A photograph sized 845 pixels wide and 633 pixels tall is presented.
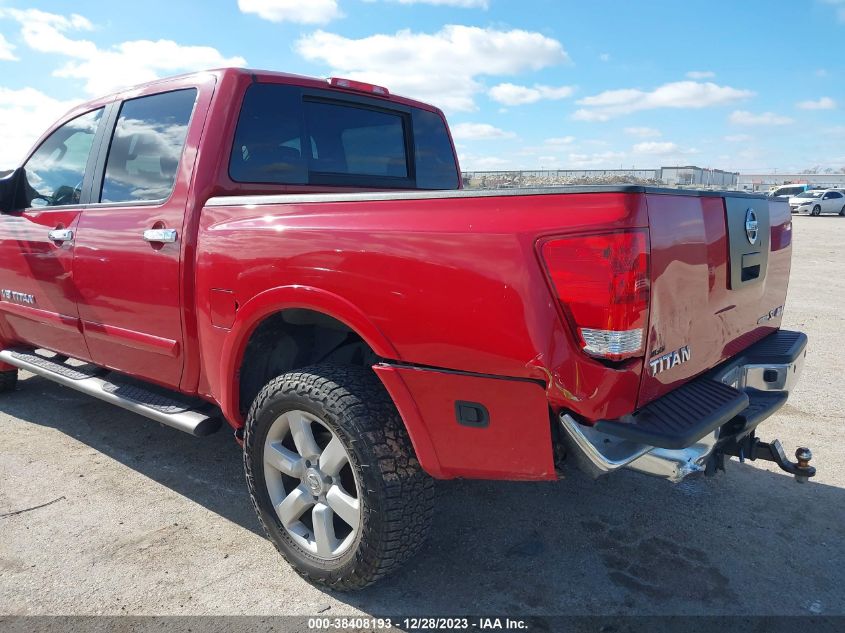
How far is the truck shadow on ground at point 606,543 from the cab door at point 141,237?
2.57 feet

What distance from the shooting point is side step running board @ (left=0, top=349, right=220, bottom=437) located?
2980 mm

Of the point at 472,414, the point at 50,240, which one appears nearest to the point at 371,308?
the point at 472,414

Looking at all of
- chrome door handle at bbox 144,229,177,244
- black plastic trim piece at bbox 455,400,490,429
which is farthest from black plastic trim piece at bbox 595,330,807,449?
chrome door handle at bbox 144,229,177,244

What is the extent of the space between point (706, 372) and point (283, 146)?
7.24 ft

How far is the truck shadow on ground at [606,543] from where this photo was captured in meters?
2.46

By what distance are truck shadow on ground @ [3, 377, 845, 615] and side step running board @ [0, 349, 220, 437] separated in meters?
0.49

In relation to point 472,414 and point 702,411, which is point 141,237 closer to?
point 472,414

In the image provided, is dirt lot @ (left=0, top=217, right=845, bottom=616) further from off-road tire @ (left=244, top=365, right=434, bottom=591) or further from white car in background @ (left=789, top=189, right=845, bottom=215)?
white car in background @ (left=789, top=189, right=845, bottom=215)

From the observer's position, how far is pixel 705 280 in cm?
220

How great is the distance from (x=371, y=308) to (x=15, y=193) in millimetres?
3109

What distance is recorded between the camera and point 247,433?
265 centimetres

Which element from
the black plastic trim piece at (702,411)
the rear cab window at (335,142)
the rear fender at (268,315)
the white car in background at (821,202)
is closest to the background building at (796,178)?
the white car in background at (821,202)

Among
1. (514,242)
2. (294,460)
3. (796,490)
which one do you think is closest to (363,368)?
(294,460)

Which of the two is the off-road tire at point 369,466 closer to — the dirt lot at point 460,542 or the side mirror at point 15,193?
the dirt lot at point 460,542
